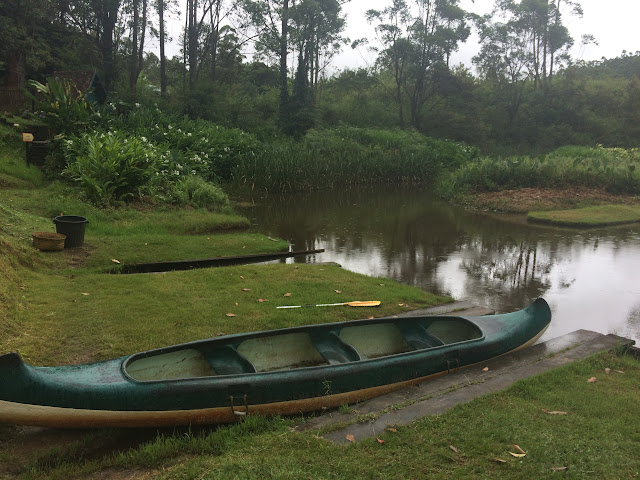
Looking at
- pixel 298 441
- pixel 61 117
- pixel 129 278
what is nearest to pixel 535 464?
pixel 298 441

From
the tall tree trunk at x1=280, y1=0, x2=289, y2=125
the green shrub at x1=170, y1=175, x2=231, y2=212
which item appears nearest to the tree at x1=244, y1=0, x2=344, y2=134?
the tall tree trunk at x1=280, y1=0, x2=289, y2=125

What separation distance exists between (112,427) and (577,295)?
25.1 feet

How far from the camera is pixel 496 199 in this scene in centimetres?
1920

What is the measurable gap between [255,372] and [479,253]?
28.9 feet

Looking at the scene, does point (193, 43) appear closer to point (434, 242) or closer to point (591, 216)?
point (434, 242)

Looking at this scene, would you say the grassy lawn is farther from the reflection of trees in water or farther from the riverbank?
the riverbank

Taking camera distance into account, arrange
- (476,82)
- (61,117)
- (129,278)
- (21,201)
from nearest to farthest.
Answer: (129,278), (21,201), (61,117), (476,82)

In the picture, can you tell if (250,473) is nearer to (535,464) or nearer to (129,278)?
(535,464)

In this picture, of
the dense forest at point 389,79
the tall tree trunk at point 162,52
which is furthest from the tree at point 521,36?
the tall tree trunk at point 162,52

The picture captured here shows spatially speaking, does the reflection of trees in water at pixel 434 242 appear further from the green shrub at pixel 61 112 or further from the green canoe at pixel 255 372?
the green shrub at pixel 61 112

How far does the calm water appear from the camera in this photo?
27.6 ft

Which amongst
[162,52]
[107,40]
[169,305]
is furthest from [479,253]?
[107,40]

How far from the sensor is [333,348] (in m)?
4.98

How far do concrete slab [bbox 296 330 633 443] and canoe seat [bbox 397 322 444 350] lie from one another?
43 cm
